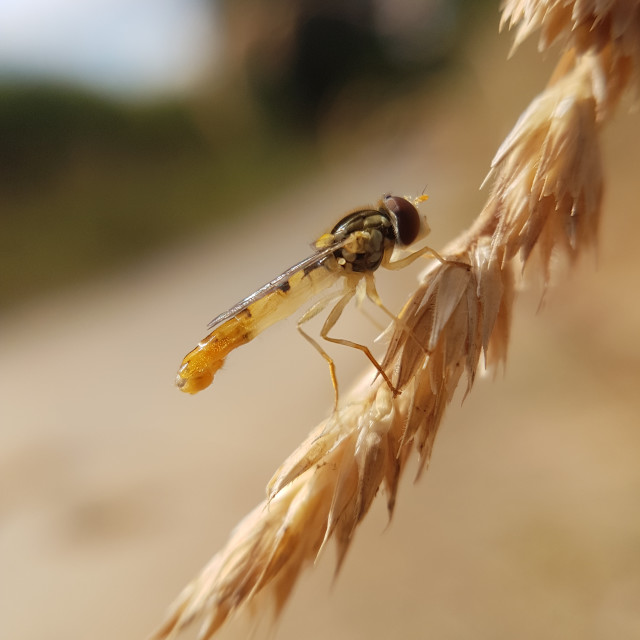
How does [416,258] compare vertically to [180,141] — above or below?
below

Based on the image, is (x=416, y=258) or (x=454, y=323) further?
(x=416, y=258)

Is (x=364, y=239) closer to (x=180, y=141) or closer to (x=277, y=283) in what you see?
(x=277, y=283)

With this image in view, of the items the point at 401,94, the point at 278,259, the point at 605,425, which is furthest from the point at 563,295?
the point at 401,94

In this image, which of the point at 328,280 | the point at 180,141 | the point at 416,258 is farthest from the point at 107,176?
the point at 416,258

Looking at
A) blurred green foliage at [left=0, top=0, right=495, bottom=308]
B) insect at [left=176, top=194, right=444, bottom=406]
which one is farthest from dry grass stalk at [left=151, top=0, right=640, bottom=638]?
blurred green foliage at [left=0, top=0, right=495, bottom=308]

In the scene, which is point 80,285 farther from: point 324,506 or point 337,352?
point 324,506

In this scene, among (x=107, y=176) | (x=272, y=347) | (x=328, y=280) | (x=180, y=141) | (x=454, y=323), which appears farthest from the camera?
(x=180, y=141)

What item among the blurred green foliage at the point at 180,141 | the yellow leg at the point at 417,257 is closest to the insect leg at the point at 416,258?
the yellow leg at the point at 417,257

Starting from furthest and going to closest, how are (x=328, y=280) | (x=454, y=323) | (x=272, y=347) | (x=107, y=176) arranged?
(x=107, y=176), (x=272, y=347), (x=328, y=280), (x=454, y=323)
